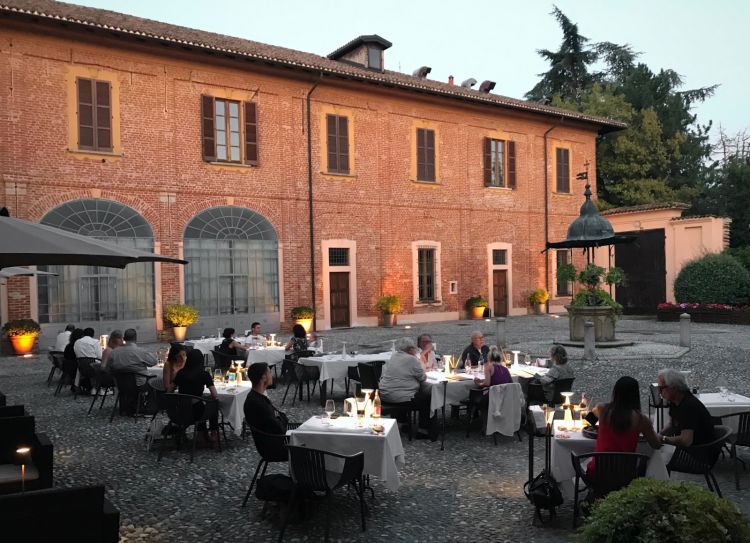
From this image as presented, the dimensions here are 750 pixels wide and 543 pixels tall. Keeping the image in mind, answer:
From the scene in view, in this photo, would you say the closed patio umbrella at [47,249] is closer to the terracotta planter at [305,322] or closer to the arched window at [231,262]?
the arched window at [231,262]

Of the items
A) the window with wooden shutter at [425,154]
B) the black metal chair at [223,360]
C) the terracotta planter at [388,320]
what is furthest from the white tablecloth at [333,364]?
the window with wooden shutter at [425,154]

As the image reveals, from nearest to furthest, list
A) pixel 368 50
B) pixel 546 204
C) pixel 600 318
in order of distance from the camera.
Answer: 1. pixel 600 318
2. pixel 368 50
3. pixel 546 204

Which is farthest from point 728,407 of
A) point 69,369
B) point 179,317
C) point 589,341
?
point 179,317

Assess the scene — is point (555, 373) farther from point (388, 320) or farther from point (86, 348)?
point (388, 320)

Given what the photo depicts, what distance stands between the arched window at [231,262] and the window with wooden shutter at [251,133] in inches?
63.1

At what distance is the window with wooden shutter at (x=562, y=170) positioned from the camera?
86.6 feet

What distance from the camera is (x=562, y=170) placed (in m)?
26.6

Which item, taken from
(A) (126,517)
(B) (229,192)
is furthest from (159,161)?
(A) (126,517)

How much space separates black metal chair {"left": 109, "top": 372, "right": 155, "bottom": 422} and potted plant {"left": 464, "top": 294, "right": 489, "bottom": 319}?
16.7m

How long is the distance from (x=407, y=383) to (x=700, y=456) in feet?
10.3

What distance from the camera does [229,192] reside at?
60.4ft

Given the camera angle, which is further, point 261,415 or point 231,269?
point 231,269

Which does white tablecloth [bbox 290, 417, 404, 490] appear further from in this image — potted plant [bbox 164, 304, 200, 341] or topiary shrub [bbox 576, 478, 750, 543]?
potted plant [bbox 164, 304, 200, 341]

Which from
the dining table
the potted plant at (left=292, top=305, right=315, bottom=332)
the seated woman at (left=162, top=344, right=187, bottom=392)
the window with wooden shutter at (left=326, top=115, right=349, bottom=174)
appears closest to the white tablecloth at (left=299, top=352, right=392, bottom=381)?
the dining table
